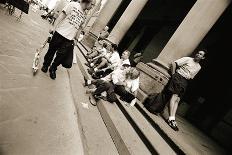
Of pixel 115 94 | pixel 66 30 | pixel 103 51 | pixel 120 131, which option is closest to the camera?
pixel 120 131

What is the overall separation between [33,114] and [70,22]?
256cm

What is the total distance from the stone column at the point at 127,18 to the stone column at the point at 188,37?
4.76m

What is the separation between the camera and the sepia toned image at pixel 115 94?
3.34 metres

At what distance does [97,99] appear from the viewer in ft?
18.4

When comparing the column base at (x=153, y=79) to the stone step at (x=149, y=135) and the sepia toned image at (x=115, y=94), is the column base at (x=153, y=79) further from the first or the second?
the stone step at (x=149, y=135)

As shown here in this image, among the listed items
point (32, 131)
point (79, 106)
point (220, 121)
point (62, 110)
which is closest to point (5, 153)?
point (32, 131)

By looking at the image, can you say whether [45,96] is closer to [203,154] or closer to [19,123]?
[19,123]

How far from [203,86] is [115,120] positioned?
5.89 m

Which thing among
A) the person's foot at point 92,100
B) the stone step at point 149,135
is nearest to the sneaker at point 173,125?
the stone step at point 149,135

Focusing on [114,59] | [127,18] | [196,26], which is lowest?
[114,59]

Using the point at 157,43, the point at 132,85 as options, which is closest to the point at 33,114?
the point at 132,85

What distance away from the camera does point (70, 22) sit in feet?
17.7

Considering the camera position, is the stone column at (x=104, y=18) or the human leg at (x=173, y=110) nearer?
the human leg at (x=173, y=110)

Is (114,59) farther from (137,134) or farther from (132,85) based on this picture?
(137,134)
